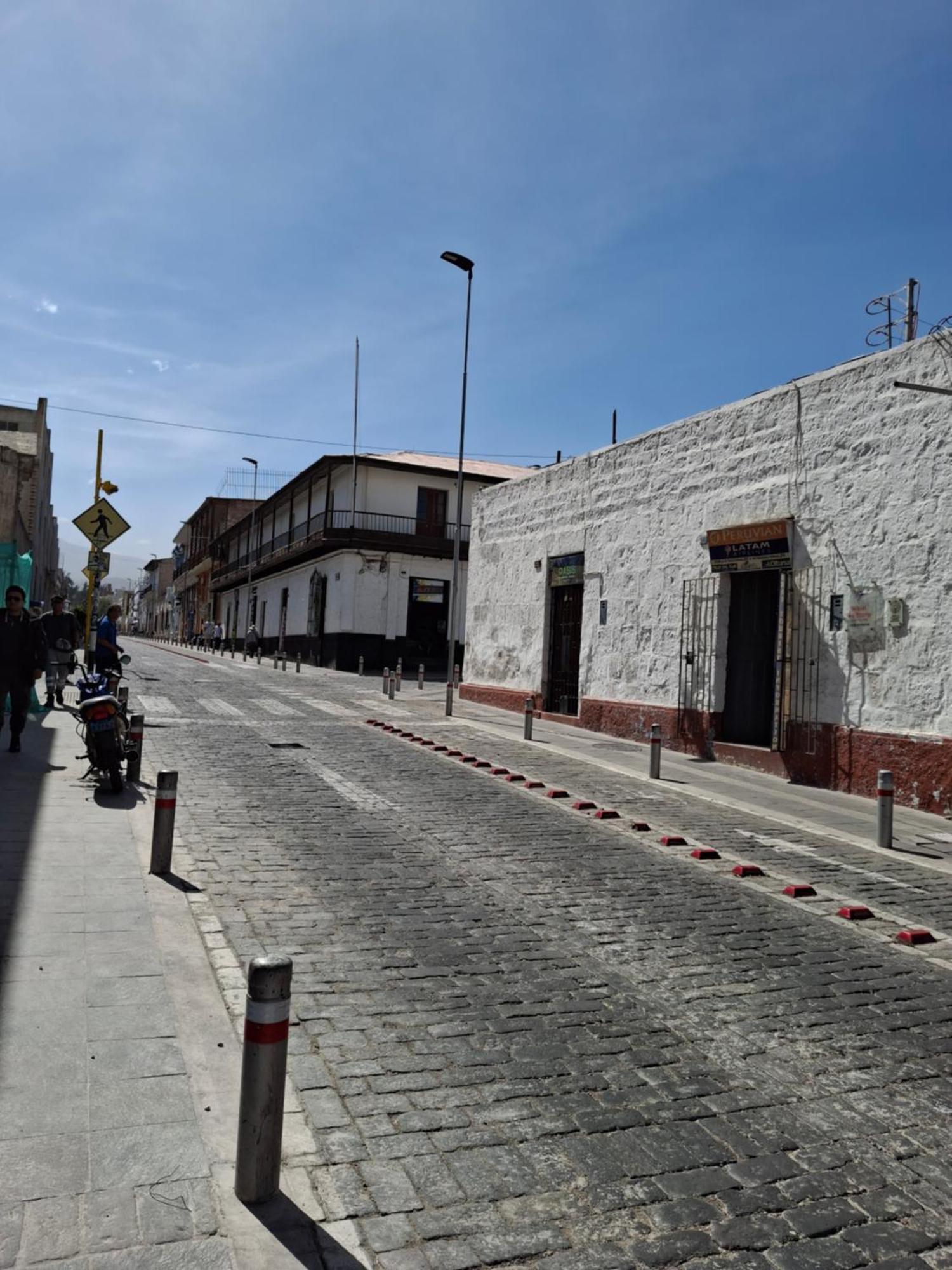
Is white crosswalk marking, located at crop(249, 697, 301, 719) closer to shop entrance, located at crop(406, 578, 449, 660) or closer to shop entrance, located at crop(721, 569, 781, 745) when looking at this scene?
shop entrance, located at crop(721, 569, 781, 745)

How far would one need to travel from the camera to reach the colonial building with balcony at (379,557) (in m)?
36.2

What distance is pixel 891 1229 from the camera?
2.96 m

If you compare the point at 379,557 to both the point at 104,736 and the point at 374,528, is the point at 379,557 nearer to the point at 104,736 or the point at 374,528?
the point at 374,528

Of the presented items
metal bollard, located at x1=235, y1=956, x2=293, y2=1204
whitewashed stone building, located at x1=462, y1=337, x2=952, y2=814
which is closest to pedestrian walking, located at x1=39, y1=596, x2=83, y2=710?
whitewashed stone building, located at x1=462, y1=337, x2=952, y2=814

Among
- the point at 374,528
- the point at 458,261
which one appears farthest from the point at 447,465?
the point at 458,261

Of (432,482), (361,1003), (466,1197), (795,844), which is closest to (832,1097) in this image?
(466,1197)

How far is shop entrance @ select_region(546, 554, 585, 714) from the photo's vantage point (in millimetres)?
19406

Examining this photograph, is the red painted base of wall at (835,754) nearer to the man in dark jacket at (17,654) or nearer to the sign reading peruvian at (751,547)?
the sign reading peruvian at (751,547)

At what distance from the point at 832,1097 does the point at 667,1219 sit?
3.85ft

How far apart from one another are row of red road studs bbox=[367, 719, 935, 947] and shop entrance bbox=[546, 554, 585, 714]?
4.99 meters

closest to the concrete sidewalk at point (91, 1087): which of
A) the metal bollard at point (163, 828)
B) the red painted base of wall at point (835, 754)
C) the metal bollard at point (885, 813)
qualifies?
the metal bollard at point (163, 828)

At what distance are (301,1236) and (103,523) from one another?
1320 cm

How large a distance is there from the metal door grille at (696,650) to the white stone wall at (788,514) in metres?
0.21

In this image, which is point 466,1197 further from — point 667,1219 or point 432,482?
point 432,482
